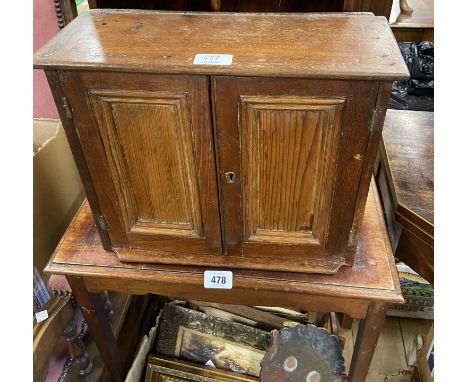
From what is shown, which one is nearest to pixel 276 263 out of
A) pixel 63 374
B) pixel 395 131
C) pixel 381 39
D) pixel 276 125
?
pixel 276 125

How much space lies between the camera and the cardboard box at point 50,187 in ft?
4.78

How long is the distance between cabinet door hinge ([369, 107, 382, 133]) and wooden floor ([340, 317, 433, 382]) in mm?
1242

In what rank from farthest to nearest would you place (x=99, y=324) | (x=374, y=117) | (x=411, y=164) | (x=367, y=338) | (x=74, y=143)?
(x=411, y=164)
(x=99, y=324)
(x=367, y=338)
(x=74, y=143)
(x=374, y=117)

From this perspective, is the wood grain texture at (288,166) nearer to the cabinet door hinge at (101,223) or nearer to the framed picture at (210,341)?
the cabinet door hinge at (101,223)

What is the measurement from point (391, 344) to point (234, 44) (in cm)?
152

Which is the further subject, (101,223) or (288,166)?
(101,223)

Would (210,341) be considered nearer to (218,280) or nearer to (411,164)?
(218,280)

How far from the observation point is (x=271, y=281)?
1.06m

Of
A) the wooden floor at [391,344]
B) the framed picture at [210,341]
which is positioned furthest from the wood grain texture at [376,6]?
the wooden floor at [391,344]

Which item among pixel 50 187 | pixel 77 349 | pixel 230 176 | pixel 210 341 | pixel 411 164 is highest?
pixel 230 176

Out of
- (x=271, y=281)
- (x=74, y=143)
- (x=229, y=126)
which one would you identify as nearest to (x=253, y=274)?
(x=271, y=281)

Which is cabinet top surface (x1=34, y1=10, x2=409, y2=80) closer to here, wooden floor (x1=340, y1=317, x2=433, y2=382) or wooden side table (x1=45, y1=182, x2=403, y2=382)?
wooden side table (x1=45, y1=182, x2=403, y2=382)

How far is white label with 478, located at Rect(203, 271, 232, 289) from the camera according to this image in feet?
3.51

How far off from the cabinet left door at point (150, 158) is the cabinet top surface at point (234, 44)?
0.03 metres
